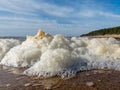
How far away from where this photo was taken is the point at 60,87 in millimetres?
5512

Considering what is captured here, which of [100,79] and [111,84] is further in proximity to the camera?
[100,79]

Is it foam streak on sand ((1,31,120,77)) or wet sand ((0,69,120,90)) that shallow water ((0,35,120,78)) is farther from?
wet sand ((0,69,120,90))

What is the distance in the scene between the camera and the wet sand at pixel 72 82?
5484 millimetres

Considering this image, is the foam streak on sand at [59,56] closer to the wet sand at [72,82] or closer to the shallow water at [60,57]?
the shallow water at [60,57]

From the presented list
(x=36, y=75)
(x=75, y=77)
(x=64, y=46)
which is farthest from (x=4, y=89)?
(x=64, y=46)

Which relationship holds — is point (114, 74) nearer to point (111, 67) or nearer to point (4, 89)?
point (111, 67)

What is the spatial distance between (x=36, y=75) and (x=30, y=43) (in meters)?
2.83

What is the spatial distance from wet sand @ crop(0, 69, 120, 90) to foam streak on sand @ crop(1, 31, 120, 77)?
0.35m

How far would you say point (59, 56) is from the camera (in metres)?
7.00

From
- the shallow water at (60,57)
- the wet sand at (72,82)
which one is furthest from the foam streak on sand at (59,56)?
the wet sand at (72,82)

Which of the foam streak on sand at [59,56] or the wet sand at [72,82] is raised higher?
the foam streak on sand at [59,56]

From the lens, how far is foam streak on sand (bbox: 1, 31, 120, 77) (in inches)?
264

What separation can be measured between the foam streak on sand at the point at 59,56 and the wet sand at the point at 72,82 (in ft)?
1.14

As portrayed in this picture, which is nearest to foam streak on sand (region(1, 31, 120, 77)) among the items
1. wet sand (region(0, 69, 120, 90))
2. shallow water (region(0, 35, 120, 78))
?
shallow water (region(0, 35, 120, 78))
